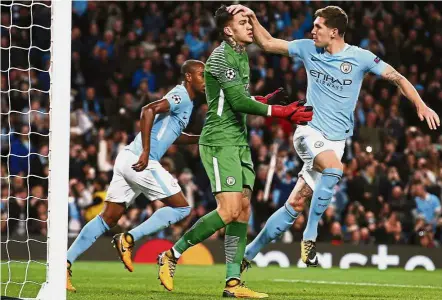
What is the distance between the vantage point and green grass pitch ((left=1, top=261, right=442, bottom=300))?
8453 millimetres

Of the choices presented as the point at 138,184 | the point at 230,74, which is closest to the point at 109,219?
the point at 138,184

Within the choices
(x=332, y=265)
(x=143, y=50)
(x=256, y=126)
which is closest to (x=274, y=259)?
(x=332, y=265)

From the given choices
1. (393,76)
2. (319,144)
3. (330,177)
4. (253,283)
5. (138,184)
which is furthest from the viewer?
(253,283)

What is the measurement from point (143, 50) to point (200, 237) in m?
11.7

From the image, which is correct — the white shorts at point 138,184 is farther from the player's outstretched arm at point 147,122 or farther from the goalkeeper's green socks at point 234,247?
the goalkeeper's green socks at point 234,247

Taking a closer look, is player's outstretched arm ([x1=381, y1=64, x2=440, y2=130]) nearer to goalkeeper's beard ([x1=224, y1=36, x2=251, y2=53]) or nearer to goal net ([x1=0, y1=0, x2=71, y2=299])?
goalkeeper's beard ([x1=224, y1=36, x2=251, y2=53])

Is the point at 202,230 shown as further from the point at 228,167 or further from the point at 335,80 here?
the point at 335,80

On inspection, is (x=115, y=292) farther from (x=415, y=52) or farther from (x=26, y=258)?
(x=415, y=52)

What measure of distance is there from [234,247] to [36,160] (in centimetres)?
800

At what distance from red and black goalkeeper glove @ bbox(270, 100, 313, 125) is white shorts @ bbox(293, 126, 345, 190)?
4.04 feet

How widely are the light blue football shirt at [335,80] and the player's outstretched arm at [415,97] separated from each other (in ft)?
0.58

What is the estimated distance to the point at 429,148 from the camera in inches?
666

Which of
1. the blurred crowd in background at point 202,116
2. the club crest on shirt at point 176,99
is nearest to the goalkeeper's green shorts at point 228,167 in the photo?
the club crest on shirt at point 176,99

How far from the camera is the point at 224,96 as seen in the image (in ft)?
25.8
